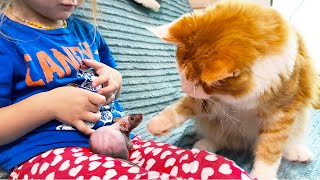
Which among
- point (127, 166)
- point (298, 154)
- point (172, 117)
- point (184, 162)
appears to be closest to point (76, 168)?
point (127, 166)

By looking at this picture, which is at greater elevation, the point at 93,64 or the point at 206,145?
the point at 93,64

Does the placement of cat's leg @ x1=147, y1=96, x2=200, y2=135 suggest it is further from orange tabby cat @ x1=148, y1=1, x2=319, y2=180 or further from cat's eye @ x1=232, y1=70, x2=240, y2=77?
cat's eye @ x1=232, y1=70, x2=240, y2=77

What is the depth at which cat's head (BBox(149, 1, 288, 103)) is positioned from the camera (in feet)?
2.09

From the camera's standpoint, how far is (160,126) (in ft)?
2.79

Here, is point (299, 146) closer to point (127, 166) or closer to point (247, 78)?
point (247, 78)

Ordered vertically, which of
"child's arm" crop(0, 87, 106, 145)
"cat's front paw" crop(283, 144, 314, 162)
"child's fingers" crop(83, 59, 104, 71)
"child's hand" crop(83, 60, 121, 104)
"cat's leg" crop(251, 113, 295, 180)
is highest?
"child's fingers" crop(83, 59, 104, 71)

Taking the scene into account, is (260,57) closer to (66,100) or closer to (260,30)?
(260,30)

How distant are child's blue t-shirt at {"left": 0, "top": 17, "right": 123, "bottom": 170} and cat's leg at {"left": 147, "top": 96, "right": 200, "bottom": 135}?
13cm

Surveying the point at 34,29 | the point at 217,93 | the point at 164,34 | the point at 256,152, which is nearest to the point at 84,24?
the point at 34,29

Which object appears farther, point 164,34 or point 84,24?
point 84,24

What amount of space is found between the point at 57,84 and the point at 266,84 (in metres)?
0.43

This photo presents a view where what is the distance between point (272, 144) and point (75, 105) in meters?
0.44

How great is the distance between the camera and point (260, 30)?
2.29 ft

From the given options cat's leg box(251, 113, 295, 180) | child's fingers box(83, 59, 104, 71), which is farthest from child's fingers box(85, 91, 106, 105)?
cat's leg box(251, 113, 295, 180)
